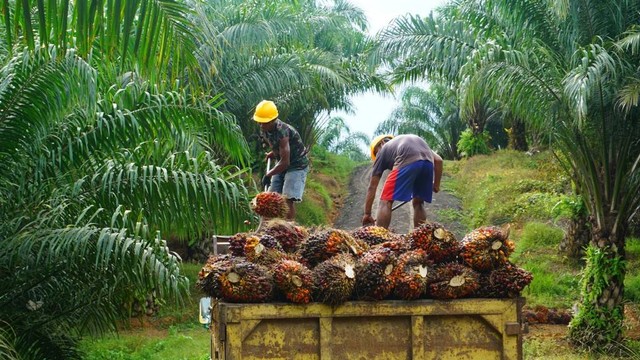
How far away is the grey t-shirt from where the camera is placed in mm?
9180

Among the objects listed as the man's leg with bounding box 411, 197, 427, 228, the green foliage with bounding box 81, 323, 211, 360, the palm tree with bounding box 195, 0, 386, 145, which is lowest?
the green foliage with bounding box 81, 323, 211, 360

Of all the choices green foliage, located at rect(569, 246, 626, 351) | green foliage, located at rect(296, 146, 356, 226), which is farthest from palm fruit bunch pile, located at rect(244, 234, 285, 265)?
green foliage, located at rect(296, 146, 356, 226)

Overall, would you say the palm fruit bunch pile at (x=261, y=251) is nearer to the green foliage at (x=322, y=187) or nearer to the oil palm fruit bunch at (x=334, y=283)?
the oil palm fruit bunch at (x=334, y=283)

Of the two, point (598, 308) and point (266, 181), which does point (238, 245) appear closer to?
point (266, 181)

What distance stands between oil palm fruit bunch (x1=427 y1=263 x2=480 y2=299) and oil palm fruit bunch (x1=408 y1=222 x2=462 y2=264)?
8.2 inches

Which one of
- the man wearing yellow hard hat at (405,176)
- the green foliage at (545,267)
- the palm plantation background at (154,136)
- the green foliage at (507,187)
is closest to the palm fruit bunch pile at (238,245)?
the palm plantation background at (154,136)

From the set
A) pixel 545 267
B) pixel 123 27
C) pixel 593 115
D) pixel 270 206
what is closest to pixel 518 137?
pixel 545 267

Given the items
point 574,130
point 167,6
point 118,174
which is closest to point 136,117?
point 118,174

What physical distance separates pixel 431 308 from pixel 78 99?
12.6ft

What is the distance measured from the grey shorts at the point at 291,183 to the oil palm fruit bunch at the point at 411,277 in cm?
449

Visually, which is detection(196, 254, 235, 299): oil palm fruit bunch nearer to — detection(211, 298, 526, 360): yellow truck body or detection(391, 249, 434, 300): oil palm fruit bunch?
detection(211, 298, 526, 360): yellow truck body

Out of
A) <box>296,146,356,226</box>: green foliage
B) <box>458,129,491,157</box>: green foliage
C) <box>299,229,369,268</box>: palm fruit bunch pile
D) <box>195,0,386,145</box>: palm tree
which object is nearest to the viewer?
<box>299,229,369,268</box>: palm fruit bunch pile

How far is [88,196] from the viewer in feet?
27.3

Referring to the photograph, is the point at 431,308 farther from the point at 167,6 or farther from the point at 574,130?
the point at 574,130
